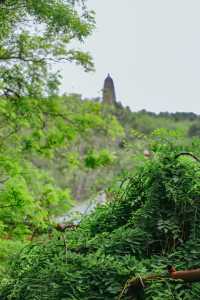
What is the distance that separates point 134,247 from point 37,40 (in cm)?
612

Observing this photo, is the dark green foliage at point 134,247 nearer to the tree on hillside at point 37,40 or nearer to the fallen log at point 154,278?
the fallen log at point 154,278

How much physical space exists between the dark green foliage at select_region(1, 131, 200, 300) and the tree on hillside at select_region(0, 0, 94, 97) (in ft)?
16.4

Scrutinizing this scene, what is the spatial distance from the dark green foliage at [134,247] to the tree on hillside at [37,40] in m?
4.99

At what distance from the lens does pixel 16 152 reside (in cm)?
677

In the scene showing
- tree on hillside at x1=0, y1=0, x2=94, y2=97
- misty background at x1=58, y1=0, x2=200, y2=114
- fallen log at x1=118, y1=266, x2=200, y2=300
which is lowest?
fallen log at x1=118, y1=266, x2=200, y2=300

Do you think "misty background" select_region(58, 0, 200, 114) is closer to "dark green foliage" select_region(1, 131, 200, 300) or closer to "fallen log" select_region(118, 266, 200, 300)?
"dark green foliage" select_region(1, 131, 200, 300)

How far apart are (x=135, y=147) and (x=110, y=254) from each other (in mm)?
463

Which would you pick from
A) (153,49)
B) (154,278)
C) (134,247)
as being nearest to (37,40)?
(134,247)

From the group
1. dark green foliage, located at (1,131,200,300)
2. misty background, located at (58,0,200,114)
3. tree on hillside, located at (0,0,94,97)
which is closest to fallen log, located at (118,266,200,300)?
dark green foliage, located at (1,131,200,300)

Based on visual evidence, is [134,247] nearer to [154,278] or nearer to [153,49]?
[154,278]

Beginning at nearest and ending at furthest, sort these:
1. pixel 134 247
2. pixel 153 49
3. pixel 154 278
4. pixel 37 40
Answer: pixel 154 278
pixel 134 247
pixel 37 40
pixel 153 49

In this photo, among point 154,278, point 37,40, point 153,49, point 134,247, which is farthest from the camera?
point 153,49

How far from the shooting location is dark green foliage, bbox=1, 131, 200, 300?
1.03 m

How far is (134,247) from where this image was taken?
3.66 ft
